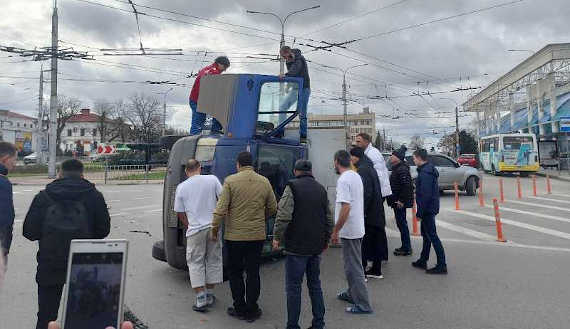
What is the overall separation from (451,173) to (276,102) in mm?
11939

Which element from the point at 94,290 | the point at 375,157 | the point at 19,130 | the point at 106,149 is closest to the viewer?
the point at 94,290

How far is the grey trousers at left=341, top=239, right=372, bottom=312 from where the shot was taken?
4.75 meters

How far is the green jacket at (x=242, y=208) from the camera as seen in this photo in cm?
452

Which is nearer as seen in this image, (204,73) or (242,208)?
(242,208)

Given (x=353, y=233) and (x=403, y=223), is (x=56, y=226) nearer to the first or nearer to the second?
(x=353, y=233)

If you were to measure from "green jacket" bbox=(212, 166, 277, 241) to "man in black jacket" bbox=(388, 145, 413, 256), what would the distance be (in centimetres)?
343

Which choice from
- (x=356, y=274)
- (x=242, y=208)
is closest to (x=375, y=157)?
(x=356, y=274)

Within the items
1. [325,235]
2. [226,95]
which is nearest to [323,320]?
[325,235]

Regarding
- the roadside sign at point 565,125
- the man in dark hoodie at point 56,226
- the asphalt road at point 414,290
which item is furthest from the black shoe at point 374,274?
the roadside sign at point 565,125

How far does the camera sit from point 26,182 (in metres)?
25.4

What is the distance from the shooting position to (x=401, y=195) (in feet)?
23.7

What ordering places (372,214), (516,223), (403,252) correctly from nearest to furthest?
(372,214) < (403,252) < (516,223)

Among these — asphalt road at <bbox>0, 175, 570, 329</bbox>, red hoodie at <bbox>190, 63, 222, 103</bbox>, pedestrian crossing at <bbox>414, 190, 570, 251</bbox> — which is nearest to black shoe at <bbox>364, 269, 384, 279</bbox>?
asphalt road at <bbox>0, 175, 570, 329</bbox>

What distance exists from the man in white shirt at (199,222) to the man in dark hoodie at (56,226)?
1446 millimetres
